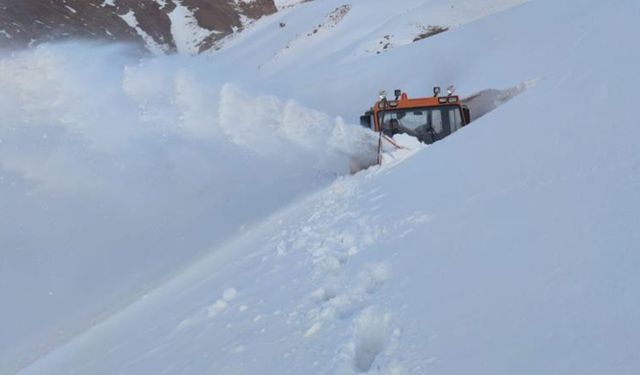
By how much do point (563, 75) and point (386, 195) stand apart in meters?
2.25

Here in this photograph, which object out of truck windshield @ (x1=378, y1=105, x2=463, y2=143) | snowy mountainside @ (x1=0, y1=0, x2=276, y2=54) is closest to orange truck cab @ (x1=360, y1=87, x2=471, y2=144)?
truck windshield @ (x1=378, y1=105, x2=463, y2=143)

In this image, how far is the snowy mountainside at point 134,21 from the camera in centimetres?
5406

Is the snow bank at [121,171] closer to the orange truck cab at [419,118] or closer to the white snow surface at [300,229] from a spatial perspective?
the white snow surface at [300,229]

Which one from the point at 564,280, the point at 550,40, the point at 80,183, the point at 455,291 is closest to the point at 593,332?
the point at 564,280

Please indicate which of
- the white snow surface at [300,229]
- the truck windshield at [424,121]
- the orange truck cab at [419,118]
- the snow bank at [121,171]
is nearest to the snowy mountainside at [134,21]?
the snow bank at [121,171]

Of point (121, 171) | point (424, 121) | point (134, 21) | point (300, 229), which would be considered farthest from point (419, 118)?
point (134, 21)

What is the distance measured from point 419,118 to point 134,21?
71333mm

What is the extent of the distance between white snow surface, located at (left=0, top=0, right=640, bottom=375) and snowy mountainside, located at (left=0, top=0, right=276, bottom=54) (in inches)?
1717

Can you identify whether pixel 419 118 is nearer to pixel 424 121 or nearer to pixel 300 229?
pixel 424 121

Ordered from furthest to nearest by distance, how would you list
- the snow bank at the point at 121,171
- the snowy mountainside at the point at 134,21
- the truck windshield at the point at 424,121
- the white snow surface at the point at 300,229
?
the snowy mountainside at the point at 134,21 < the truck windshield at the point at 424,121 < the snow bank at the point at 121,171 < the white snow surface at the point at 300,229

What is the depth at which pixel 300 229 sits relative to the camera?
648 cm

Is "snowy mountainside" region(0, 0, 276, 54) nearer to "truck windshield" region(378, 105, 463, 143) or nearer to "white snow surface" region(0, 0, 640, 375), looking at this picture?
"white snow surface" region(0, 0, 640, 375)

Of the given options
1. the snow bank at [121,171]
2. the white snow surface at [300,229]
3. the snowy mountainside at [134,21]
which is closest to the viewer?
the white snow surface at [300,229]

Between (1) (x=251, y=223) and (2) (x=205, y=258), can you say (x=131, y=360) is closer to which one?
(2) (x=205, y=258)
